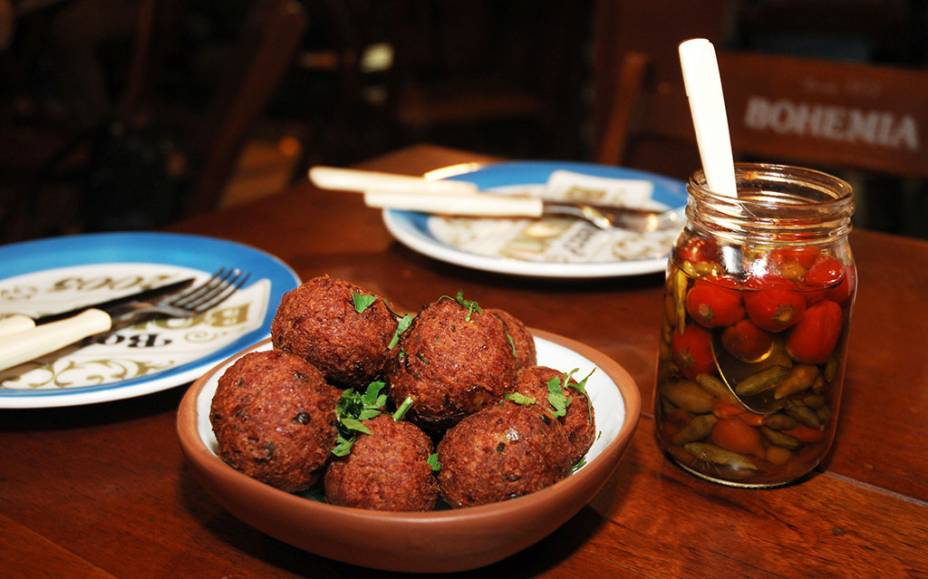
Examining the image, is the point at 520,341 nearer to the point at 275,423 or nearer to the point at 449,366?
the point at 449,366

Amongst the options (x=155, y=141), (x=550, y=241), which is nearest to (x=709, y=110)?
(x=550, y=241)

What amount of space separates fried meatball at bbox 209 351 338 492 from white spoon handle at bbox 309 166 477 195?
68cm

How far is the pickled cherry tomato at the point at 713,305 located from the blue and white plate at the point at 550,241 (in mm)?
391

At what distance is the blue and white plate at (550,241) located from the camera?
43.8 inches

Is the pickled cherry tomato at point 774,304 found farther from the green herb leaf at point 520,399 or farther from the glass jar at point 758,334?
the green herb leaf at point 520,399

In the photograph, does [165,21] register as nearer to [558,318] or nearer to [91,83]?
[91,83]

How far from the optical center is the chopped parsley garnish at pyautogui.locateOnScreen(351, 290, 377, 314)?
662 mm

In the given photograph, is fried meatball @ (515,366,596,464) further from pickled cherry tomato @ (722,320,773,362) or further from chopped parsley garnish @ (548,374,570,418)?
pickled cherry tomato @ (722,320,773,362)

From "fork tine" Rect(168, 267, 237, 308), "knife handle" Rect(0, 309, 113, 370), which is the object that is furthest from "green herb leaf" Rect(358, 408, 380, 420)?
"fork tine" Rect(168, 267, 237, 308)

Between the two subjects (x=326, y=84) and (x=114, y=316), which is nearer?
(x=114, y=316)

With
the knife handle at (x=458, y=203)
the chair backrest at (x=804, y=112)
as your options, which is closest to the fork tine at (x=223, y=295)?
the knife handle at (x=458, y=203)

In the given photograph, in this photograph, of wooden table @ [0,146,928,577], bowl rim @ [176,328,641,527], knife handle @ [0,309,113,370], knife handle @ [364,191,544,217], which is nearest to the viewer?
bowl rim @ [176,328,641,527]

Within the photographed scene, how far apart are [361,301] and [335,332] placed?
3cm

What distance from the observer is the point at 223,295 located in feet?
3.50
